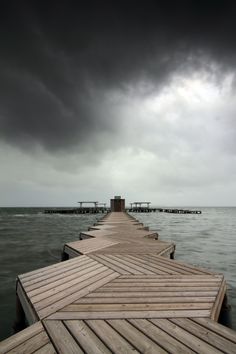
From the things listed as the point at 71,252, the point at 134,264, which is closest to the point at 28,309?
the point at 134,264

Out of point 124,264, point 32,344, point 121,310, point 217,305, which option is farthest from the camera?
point 124,264

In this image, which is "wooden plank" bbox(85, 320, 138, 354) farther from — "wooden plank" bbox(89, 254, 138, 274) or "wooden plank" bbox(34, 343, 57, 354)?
"wooden plank" bbox(89, 254, 138, 274)

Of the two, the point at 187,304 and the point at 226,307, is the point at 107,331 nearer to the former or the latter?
the point at 187,304

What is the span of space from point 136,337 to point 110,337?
299 millimetres

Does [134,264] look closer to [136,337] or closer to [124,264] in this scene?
[124,264]

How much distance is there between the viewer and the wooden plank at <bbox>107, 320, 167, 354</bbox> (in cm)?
256

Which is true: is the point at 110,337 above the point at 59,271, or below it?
below

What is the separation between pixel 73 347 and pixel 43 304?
1.19 metres

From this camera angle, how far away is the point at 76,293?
157 inches

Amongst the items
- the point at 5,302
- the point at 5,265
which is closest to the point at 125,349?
the point at 5,302

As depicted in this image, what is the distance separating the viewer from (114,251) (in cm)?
753

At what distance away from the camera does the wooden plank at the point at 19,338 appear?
260 centimetres

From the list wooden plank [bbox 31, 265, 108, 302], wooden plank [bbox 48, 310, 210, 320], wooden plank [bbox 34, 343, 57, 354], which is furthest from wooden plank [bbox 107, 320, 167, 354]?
wooden plank [bbox 31, 265, 108, 302]

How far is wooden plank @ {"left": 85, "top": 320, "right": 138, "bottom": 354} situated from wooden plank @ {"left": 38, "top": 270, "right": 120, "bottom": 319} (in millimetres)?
622
